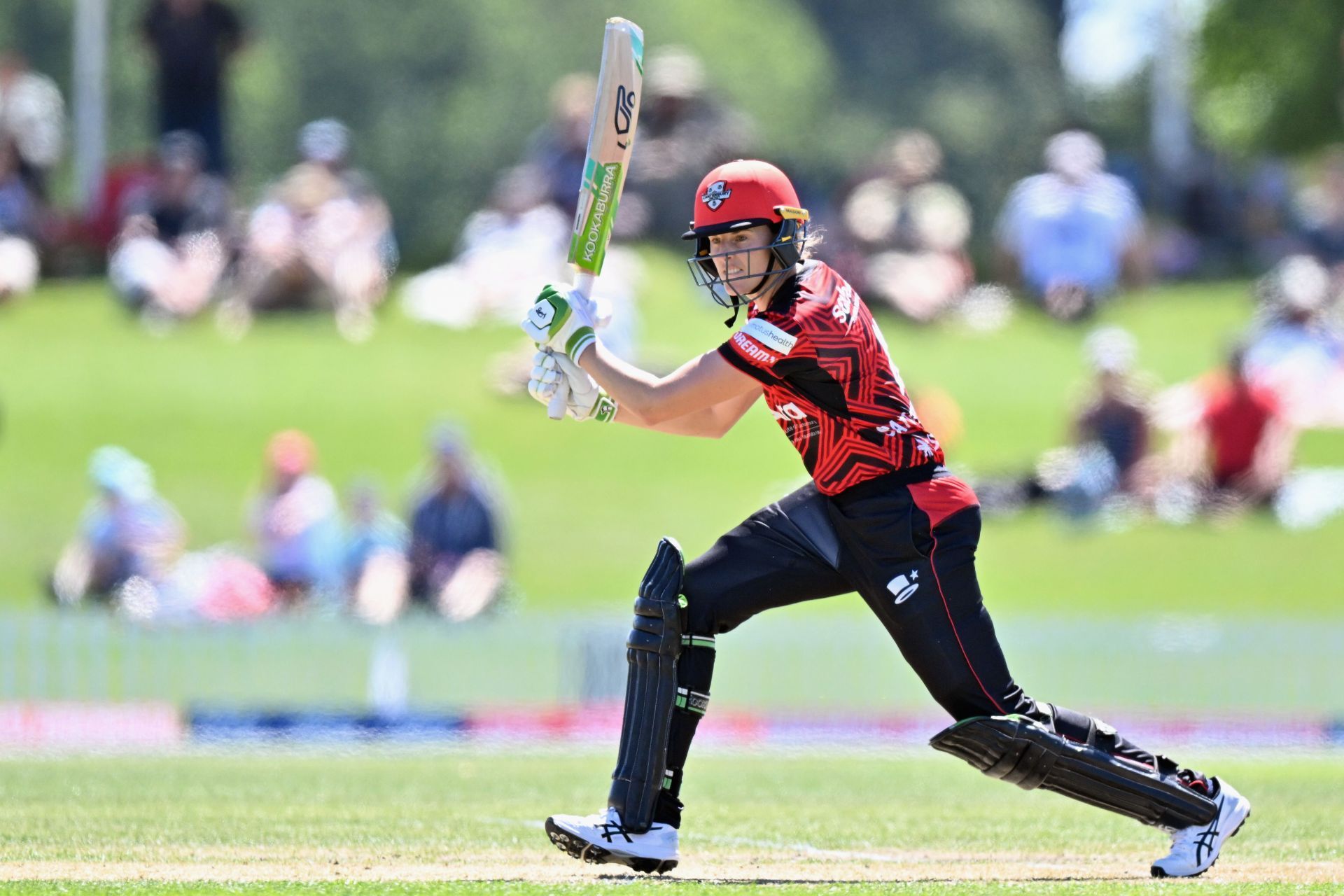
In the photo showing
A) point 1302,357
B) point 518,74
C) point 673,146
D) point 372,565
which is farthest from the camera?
point 518,74

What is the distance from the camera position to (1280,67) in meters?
28.0

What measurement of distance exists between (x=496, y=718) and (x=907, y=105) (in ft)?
114

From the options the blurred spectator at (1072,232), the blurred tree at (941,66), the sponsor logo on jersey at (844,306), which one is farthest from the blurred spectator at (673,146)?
the blurred tree at (941,66)

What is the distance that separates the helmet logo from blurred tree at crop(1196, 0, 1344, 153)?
22.1 m

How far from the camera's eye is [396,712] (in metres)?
14.0

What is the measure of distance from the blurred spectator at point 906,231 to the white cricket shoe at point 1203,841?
46.2ft

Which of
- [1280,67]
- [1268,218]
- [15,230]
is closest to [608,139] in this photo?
[15,230]

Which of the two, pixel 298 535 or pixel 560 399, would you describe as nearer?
pixel 560 399

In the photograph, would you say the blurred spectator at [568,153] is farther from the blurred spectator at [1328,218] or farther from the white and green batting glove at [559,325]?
the white and green batting glove at [559,325]

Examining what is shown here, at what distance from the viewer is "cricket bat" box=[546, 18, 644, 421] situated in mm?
7152

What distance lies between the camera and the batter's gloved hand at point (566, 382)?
657cm

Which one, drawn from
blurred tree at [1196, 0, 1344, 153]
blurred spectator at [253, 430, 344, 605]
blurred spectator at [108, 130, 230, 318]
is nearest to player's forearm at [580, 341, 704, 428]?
blurred spectator at [253, 430, 344, 605]

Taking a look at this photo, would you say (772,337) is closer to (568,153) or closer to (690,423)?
(690,423)

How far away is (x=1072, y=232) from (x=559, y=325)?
15.3m
